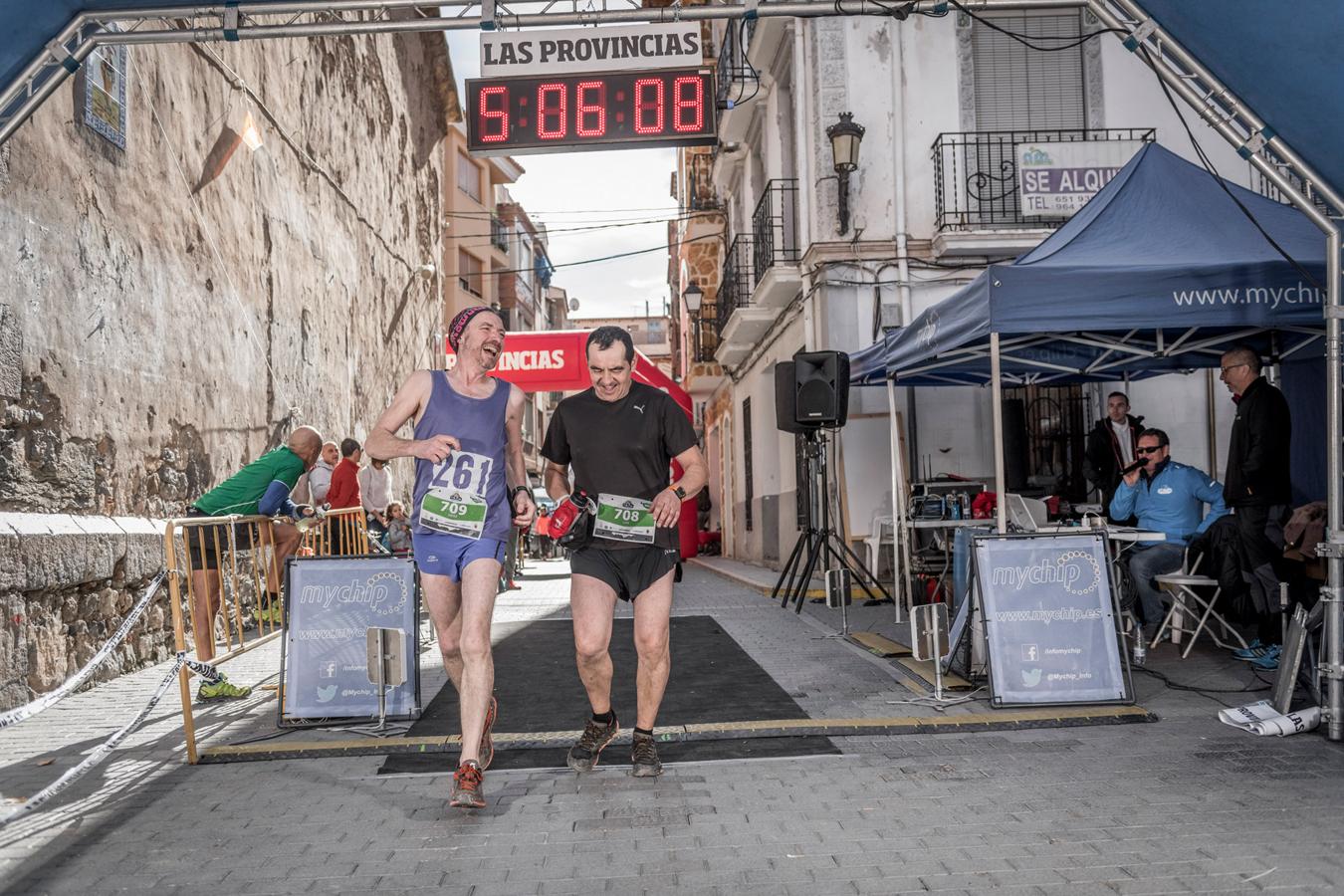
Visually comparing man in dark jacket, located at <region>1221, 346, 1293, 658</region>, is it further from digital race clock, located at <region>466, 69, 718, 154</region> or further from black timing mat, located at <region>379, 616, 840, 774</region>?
digital race clock, located at <region>466, 69, 718, 154</region>

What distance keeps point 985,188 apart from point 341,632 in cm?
1134

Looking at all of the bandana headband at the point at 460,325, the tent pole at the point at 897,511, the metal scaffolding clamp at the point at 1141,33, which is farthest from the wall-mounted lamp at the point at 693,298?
the bandana headband at the point at 460,325

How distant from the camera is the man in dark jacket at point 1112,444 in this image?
11.4 meters

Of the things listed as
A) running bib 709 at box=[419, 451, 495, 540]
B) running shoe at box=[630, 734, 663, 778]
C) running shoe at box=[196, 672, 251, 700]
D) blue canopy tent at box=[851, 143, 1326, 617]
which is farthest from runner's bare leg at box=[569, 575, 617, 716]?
running shoe at box=[196, 672, 251, 700]

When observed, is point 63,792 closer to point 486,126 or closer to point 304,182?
point 486,126

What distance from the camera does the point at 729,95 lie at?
19.1 meters

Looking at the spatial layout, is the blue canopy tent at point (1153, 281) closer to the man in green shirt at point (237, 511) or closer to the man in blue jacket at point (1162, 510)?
the man in blue jacket at point (1162, 510)

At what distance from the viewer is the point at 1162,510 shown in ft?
28.7

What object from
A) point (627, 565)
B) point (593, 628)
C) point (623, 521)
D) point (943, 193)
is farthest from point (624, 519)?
point (943, 193)

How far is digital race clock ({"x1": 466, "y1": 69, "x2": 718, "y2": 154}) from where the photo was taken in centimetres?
895

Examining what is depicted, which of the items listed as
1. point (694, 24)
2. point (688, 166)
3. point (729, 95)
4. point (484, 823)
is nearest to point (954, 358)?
point (694, 24)

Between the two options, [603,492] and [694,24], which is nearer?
[603,492]

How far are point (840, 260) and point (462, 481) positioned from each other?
11.0 m

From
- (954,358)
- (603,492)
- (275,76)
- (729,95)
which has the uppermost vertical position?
(729,95)
